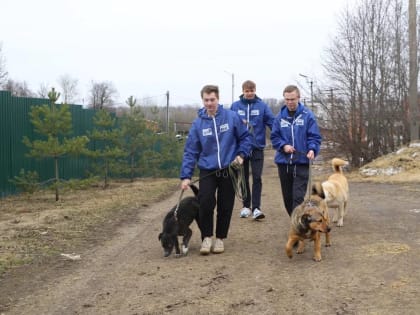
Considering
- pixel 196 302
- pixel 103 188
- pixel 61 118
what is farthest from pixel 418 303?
pixel 103 188

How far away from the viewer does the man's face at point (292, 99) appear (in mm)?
5934

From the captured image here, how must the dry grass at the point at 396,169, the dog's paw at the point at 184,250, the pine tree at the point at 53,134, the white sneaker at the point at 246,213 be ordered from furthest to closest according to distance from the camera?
1. the dry grass at the point at 396,169
2. the pine tree at the point at 53,134
3. the white sneaker at the point at 246,213
4. the dog's paw at the point at 184,250

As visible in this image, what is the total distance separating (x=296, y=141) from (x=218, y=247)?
1.62 m

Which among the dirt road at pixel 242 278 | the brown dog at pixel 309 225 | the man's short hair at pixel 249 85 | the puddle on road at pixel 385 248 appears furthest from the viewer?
the man's short hair at pixel 249 85

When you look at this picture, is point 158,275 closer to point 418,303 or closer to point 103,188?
point 418,303

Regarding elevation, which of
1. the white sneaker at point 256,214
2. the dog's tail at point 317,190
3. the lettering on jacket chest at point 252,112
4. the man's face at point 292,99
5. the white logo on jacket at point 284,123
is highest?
the man's face at point 292,99

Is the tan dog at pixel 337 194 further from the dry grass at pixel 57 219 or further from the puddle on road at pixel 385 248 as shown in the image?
the dry grass at pixel 57 219

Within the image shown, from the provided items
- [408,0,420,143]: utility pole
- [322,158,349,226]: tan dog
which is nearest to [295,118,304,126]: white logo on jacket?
[322,158,349,226]: tan dog

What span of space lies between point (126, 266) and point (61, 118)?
6.65 m

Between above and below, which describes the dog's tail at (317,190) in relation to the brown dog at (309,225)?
above

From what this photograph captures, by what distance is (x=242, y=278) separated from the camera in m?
4.64

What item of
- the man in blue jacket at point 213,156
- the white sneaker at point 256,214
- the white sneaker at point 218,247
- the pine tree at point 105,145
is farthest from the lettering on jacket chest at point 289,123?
the pine tree at point 105,145

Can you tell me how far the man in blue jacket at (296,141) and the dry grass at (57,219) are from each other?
287 centimetres

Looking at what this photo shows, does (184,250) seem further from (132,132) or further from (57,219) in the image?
(132,132)
